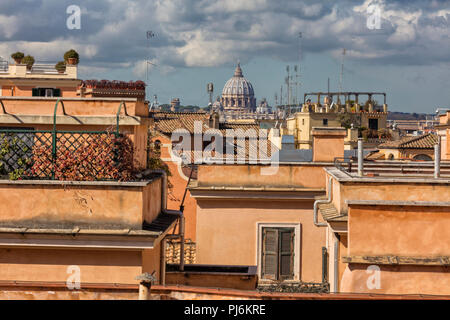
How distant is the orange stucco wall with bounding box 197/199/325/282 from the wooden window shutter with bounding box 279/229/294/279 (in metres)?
0.21

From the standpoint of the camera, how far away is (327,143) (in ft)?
59.5

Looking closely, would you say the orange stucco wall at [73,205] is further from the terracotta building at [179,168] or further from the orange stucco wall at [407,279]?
the terracotta building at [179,168]

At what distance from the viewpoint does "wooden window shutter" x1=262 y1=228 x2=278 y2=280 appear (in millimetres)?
17266

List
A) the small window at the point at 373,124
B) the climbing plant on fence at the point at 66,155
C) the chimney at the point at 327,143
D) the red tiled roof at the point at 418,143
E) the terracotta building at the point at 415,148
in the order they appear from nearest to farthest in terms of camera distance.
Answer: the climbing plant on fence at the point at 66,155 → the chimney at the point at 327,143 → the terracotta building at the point at 415,148 → the red tiled roof at the point at 418,143 → the small window at the point at 373,124

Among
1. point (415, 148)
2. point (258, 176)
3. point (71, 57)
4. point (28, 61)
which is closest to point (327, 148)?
point (258, 176)

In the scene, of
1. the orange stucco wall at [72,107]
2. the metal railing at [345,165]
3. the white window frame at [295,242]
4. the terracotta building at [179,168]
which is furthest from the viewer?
the terracotta building at [179,168]

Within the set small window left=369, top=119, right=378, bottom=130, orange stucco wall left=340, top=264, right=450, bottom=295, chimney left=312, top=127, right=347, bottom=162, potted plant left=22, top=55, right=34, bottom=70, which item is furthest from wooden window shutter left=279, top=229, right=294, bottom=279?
small window left=369, top=119, right=378, bottom=130

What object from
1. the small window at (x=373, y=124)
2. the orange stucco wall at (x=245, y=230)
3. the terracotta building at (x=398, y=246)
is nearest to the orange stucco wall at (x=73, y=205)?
the terracotta building at (x=398, y=246)

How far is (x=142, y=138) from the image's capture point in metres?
12.1

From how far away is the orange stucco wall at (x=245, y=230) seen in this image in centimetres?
1727

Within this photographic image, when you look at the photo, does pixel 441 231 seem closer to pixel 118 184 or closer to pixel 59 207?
pixel 118 184

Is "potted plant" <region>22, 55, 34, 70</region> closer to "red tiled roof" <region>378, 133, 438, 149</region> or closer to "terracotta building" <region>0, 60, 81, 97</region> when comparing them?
"terracotta building" <region>0, 60, 81, 97</region>

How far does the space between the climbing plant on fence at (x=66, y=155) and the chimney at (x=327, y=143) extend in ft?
25.7

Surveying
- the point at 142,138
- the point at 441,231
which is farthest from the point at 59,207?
the point at 441,231
